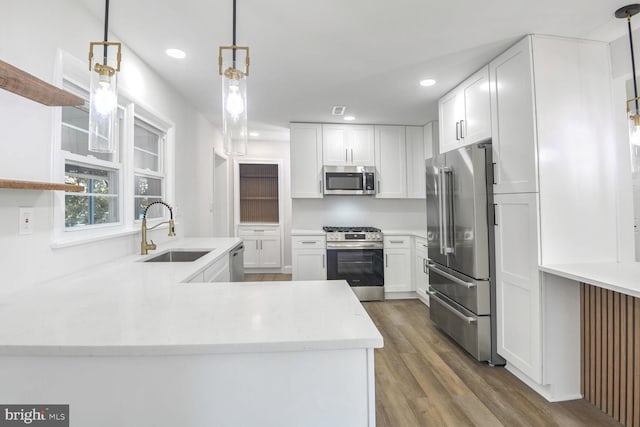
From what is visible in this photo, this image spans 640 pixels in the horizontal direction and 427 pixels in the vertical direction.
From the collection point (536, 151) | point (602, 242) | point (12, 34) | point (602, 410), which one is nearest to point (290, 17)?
point (12, 34)

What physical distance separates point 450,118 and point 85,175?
122 inches

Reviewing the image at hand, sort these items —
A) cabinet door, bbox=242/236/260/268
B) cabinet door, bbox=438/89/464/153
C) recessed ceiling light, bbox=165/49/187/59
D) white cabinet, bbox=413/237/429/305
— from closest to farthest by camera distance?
recessed ceiling light, bbox=165/49/187/59
cabinet door, bbox=438/89/464/153
white cabinet, bbox=413/237/429/305
cabinet door, bbox=242/236/260/268

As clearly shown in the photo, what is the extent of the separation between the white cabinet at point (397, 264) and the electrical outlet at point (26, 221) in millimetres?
3354

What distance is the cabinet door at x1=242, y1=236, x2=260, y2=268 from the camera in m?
5.28

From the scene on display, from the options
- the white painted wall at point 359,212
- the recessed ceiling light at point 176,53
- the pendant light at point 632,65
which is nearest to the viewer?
the pendant light at point 632,65

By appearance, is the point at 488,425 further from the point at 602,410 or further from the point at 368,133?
the point at 368,133

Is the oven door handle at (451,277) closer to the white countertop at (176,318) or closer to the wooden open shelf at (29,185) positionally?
the white countertop at (176,318)

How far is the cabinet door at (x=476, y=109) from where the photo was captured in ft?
7.79

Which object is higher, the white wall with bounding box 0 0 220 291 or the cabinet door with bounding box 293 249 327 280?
the white wall with bounding box 0 0 220 291

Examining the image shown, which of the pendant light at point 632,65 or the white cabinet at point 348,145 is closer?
the pendant light at point 632,65

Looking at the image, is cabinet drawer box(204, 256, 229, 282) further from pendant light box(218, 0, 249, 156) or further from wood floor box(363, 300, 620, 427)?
wood floor box(363, 300, 620, 427)

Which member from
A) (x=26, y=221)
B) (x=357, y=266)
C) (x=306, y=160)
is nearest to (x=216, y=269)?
(x=26, y=221)

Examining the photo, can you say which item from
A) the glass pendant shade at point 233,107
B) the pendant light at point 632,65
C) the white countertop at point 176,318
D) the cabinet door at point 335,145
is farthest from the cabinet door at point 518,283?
the cabinet door at point 335,145
